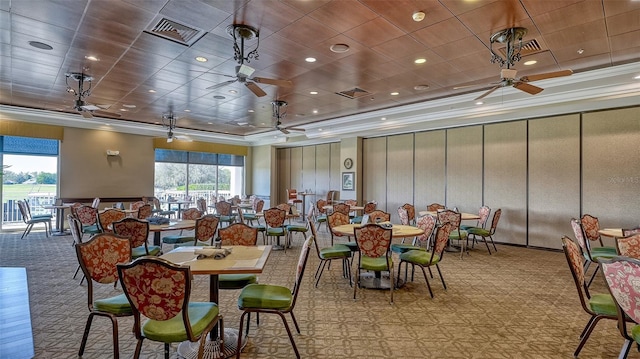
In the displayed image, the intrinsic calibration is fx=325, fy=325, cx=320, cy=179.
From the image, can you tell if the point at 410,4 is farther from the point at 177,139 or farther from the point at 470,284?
the point at 177,139

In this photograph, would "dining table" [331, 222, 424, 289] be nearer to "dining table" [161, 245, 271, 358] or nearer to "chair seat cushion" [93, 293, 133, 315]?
"dining table" [161, 245, 271, 358]

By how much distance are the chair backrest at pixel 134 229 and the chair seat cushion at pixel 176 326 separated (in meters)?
2.71

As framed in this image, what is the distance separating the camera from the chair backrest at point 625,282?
224 centimetres

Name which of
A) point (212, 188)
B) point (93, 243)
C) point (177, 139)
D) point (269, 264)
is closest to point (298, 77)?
point (269, 264)

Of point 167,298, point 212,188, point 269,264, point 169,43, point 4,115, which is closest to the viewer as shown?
point 167,298

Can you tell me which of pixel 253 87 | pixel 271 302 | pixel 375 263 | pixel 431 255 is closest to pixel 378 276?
pixel 375 263

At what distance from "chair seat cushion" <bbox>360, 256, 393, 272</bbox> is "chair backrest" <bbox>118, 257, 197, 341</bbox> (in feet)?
8.30

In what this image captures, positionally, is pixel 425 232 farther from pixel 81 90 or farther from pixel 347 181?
pixel 81 90

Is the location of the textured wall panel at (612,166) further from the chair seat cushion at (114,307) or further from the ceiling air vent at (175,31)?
the chair seat cushion at (114,307)

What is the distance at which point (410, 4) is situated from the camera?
3.60 m

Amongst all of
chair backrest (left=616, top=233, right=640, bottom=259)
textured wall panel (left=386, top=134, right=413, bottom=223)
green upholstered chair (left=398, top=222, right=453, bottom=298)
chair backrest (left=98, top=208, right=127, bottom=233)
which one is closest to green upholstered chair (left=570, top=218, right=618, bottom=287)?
chair backrest (left=616, top=233, right=640, bottom=259)

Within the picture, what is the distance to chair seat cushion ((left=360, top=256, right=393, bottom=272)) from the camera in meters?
4.23

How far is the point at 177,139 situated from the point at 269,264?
8.88 meters

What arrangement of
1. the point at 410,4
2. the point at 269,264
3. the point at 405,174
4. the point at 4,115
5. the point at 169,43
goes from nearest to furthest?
the point at 410,4
the point at 169,43
the point at 269,264
the point at 4,115
the point at 405,174
